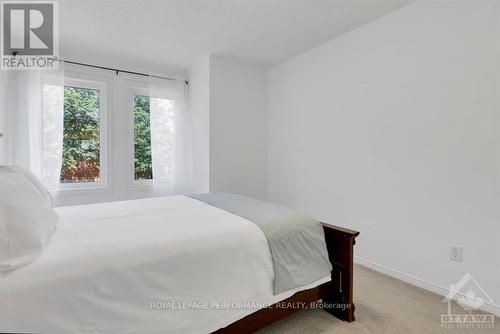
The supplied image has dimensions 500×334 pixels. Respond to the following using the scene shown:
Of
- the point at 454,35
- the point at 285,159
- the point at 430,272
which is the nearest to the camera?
the point at 454,35

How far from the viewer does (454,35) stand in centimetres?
204

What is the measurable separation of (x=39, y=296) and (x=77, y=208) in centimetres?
123

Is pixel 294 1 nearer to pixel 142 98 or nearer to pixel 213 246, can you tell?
pixel 213 246

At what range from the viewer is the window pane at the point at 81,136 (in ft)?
11.0

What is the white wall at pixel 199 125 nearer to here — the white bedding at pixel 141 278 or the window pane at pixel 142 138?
the window pane at pixel 142 138

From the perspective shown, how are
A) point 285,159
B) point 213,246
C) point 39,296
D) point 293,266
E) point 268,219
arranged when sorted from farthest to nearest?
point 285,159 → point 268,219 → point 293,266 → point 213,246 → point 39,296

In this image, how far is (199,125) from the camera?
3725 mm

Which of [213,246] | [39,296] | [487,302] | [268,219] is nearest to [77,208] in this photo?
[39,296]

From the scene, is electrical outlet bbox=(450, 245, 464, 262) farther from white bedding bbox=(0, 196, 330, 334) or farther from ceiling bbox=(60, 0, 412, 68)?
ceiling bbox=(60, 0, 412, 68)

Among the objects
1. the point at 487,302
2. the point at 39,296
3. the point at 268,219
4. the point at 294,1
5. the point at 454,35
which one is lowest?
the point at 487,302

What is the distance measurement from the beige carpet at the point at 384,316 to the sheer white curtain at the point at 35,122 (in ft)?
10.1

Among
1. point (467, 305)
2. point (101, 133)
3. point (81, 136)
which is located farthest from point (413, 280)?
point (81, 136)

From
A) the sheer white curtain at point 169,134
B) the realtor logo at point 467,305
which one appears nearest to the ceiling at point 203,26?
the sheer white curtain at point 169,134

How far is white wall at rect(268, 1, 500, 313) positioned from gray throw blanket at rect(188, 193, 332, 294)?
1.14 metres
